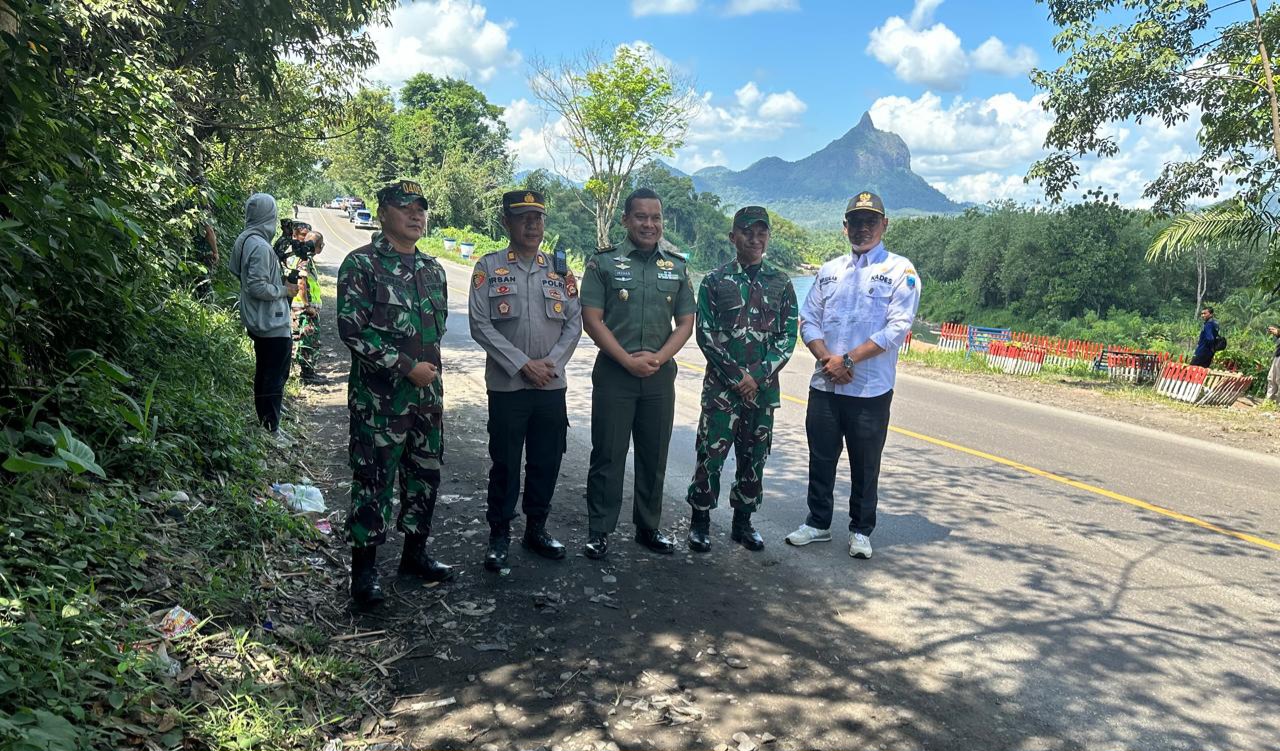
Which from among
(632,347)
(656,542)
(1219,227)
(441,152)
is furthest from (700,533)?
(441,152)

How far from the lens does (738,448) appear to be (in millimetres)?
4711

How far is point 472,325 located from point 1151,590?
13.1 ft

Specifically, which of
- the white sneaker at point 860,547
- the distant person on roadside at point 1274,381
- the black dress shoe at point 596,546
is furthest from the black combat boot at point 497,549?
the distant person on roadside at point 1274,381

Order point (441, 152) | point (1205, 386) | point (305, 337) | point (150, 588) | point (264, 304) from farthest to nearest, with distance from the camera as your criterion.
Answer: point (441, 152)
point (1205, 386)
point (305, 337)
point (264, 304)
point (150, 588)

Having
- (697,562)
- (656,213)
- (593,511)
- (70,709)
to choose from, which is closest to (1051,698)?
(697,562)

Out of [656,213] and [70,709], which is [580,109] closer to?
[656,213]

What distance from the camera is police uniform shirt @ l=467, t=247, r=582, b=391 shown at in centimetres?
414

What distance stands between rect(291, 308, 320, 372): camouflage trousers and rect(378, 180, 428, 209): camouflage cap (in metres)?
5.10

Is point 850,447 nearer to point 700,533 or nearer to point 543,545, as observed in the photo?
point 700,533

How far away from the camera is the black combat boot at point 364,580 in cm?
368

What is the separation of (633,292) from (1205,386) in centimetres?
1128

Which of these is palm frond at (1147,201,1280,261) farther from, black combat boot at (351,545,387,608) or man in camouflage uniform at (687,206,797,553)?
black combat boot at (351,545,387,608)

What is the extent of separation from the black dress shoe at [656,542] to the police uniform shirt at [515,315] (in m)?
1.08

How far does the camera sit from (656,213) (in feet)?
14.3
